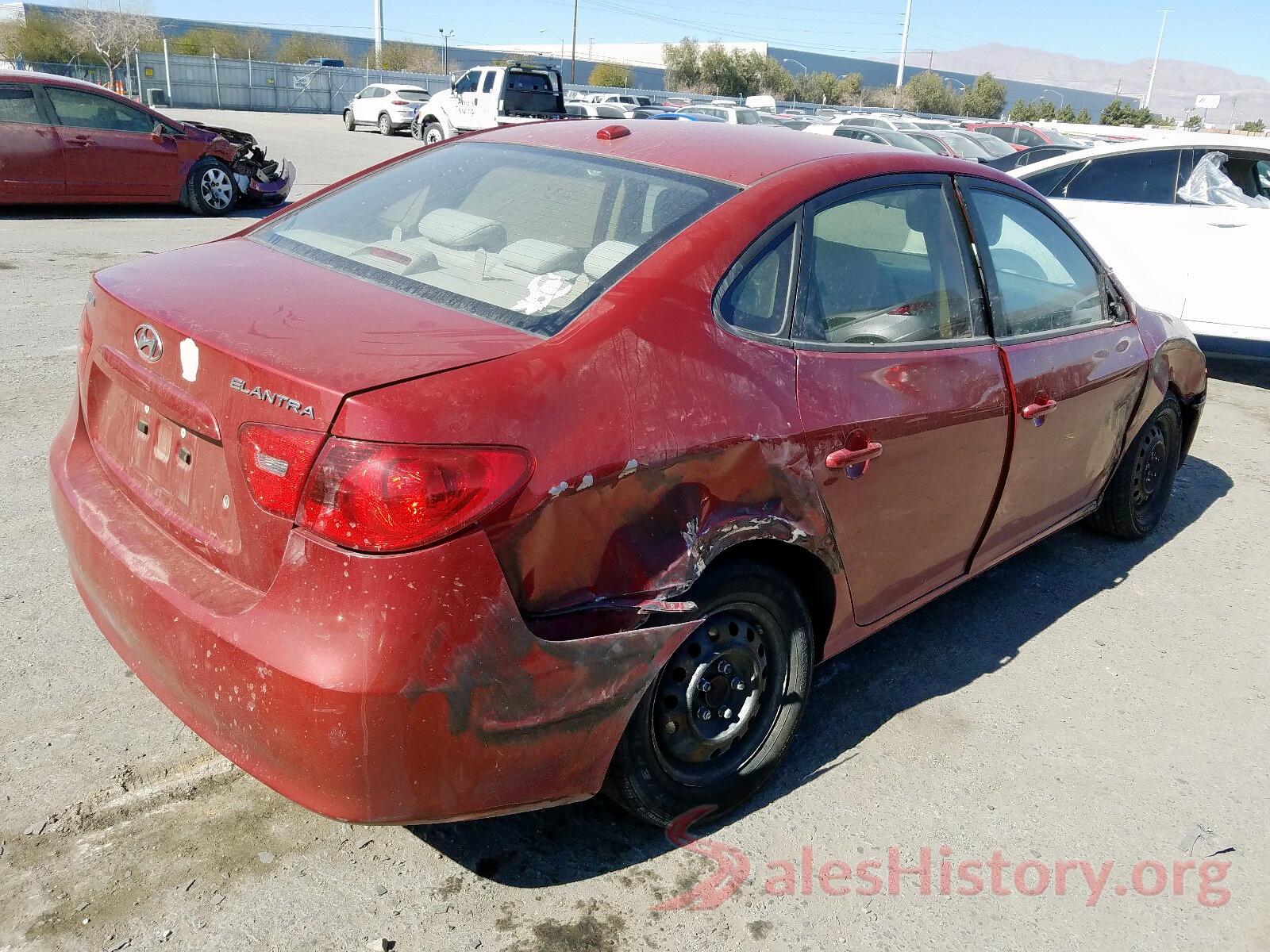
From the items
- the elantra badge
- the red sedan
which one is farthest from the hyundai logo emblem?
the red sedan

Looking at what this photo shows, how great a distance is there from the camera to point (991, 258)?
3512 millimetres

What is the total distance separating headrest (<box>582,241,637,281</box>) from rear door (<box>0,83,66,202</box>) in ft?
36.2

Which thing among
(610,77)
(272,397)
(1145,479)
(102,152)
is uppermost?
(610,77)

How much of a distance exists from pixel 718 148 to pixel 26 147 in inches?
431

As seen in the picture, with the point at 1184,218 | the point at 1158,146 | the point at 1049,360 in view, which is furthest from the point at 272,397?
the point at 1158,146

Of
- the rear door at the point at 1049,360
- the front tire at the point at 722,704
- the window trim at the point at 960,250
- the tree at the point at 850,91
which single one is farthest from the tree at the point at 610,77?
the front tire at the point at 722,704

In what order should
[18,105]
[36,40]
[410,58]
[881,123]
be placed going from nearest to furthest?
[18,105], [881,123], [36,40], [410,58]

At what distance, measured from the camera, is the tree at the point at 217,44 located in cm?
6166

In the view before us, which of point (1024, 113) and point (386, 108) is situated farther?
point (1024, 113)

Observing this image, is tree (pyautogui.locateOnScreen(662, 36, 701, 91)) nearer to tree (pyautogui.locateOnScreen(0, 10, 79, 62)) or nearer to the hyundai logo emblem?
tree (pyautogui.locateOnScreen(0, 10, 79, 62))

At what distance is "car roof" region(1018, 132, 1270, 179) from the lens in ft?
25.9

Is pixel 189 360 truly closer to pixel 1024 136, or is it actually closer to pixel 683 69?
pixel 1024 136

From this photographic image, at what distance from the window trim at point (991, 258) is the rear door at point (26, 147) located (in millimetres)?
11090

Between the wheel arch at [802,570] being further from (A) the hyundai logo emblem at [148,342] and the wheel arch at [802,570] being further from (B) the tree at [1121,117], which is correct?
(B) the tree at [1121,117]
